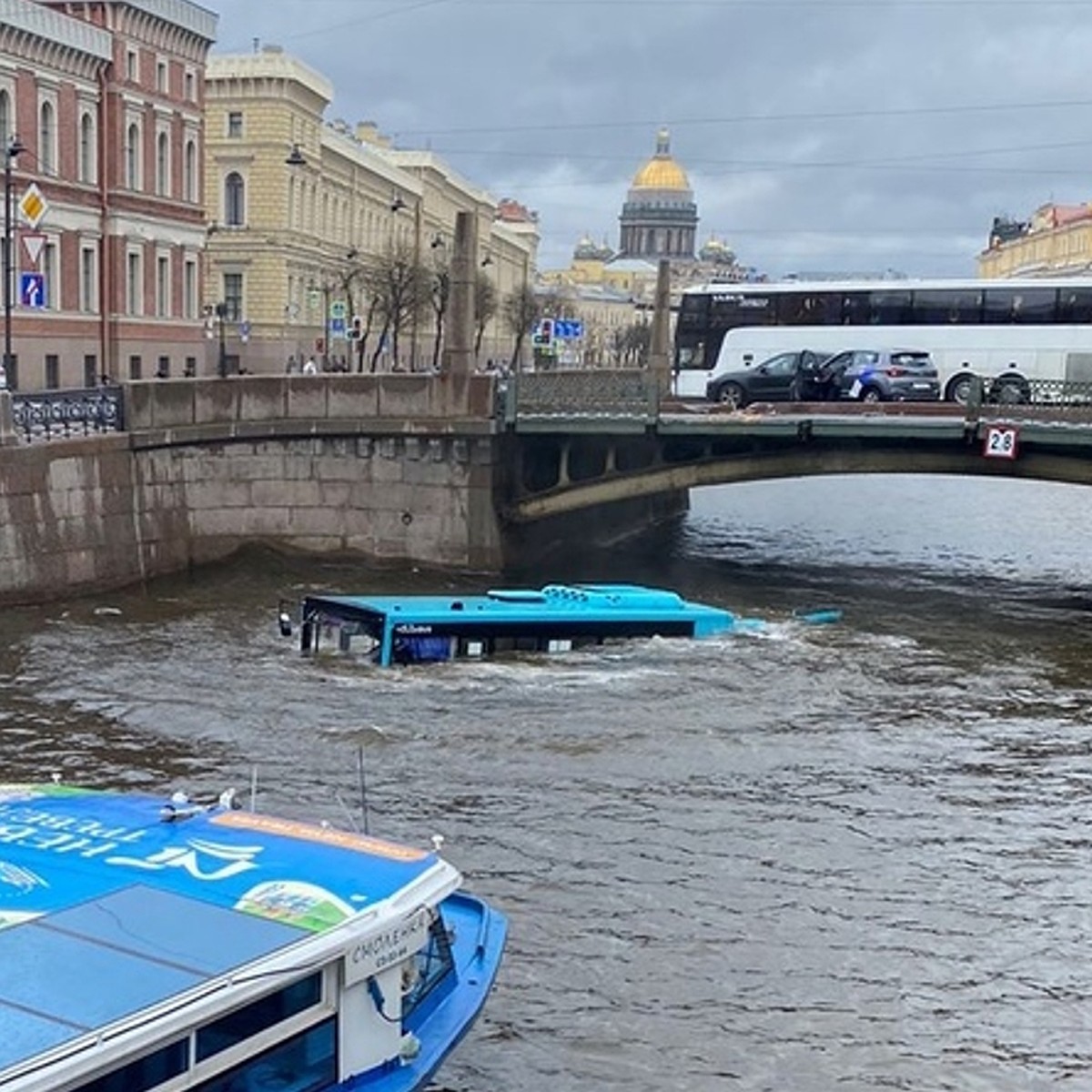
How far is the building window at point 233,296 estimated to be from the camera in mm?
69812

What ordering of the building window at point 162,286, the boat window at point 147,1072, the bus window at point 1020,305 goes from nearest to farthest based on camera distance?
the boat window at point 147,1072
the bus window at point 1020,305
the building window at point 162,286

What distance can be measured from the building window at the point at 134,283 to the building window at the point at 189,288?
3.51 m

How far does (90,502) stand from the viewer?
89.5 feet

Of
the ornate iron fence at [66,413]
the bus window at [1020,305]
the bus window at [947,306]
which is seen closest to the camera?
the ornate iron fence at [66,413]

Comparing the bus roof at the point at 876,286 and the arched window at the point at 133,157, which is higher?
the arched window at the point at 133,157

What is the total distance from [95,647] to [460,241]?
40.1 feet

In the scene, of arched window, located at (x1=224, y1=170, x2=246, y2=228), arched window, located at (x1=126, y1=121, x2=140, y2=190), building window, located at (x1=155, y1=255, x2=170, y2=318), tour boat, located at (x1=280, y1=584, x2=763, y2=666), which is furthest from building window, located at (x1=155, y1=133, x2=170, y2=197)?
tour boat, located at (x1=280, y1=584, x2=763, y2=666)

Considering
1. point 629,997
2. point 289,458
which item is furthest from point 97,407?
point 629,997

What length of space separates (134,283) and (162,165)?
4667 mm

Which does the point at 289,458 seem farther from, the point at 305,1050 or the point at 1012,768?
the point at 305,1050

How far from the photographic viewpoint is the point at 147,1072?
6.65 m

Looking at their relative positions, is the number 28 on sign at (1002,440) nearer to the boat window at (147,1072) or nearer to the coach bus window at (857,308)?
the coach bus window at (857,308)

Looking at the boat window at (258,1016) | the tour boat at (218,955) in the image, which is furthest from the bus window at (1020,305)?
the boat window at (258,1016)

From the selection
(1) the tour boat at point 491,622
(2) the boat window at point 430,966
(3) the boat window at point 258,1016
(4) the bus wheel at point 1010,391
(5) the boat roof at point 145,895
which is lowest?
(1) the tour boat at point 491,622
